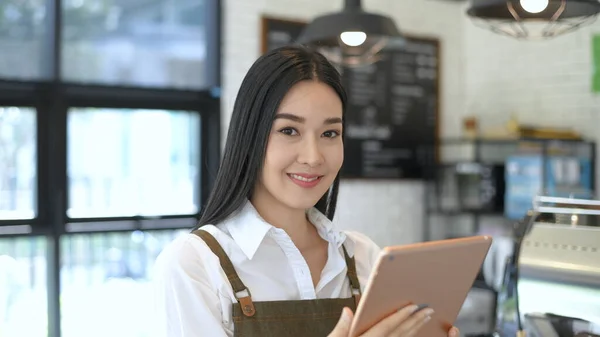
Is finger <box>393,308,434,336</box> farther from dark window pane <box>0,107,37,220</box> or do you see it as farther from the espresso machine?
dark window pane <box>0,107,37,220</box>

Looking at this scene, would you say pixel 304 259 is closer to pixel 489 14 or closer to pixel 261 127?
pixel 261 127

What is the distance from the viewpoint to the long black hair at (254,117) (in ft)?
4.94

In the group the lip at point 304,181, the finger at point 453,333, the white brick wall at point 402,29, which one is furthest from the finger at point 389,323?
the white brick wall at point 402,29

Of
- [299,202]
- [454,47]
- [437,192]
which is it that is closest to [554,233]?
[299,202]

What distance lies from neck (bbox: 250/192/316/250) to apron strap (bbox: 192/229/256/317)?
0.14 meters

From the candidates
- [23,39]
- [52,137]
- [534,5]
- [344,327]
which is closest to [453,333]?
[344,327]

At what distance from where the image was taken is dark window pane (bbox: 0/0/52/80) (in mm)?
3869

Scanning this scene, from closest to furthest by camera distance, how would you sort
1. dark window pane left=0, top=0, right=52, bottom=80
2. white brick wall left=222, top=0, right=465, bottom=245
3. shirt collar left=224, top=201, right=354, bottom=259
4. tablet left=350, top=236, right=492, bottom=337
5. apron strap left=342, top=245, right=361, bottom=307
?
tablet left=350, top=236, right=492, bottom=337, shirt collar left=224, top=201, right=354, bottom=259, apron strap left=342, top=245, right=361, bottom=307, dark window pane left=0, top=0, right=52, bottom=80, white brick wall left=222, top=0, right=465, bottom=245

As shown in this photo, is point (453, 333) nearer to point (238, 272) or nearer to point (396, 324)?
point (396, 324)

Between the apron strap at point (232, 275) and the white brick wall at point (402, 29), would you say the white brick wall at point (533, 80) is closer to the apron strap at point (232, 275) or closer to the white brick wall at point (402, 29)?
the white brick wall at point (402, 29)

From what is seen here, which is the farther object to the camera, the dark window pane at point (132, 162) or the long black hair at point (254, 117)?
the dark window pane at point (132, 162)

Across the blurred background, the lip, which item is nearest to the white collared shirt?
the lip

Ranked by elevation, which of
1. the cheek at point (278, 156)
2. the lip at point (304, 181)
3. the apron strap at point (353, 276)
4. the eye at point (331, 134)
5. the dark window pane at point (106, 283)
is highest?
the eye at point (331, 134)

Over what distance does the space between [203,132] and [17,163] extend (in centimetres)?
108
